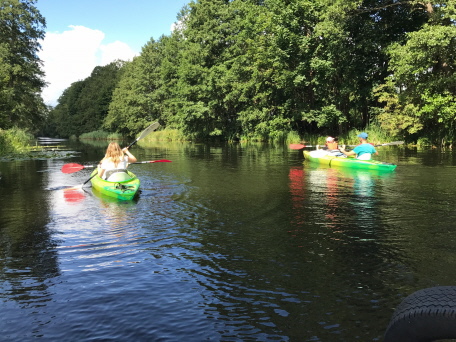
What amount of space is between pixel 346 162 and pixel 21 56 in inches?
1347

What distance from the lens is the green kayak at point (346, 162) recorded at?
14.3 m

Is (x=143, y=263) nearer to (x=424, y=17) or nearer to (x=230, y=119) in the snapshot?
(x=424, y=17)

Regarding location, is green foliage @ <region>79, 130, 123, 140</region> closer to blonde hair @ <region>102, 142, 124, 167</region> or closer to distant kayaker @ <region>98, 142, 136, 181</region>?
distant kayaker @ <region>98, 142, 136, 181</region>

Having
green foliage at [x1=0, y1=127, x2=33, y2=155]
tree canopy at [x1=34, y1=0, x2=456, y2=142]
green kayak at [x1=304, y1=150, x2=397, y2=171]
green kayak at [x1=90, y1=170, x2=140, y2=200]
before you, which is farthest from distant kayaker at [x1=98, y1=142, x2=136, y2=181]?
green foliage at [x1=0, y1=127, x2=33, y2=155]

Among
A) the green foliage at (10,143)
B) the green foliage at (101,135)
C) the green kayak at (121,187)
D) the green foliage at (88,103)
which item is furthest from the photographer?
the green foliage at (88,103)

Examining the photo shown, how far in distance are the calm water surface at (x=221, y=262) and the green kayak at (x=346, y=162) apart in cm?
362

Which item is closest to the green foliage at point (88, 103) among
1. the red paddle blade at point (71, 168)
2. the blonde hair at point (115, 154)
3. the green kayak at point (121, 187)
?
the red paddle blade at point (71, 168)

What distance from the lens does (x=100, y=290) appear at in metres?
4.54

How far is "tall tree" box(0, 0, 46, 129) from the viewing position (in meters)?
Result: 36.1

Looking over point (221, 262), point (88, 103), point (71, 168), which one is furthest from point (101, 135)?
point (221, 262)

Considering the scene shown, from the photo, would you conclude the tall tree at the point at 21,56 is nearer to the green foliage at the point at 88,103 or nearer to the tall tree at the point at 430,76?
the tall tree at the point at 430,76

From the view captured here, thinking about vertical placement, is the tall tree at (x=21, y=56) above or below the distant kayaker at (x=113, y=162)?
above

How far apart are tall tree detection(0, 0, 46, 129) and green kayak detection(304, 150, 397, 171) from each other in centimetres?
2708

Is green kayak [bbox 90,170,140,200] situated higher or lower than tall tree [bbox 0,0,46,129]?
lower
